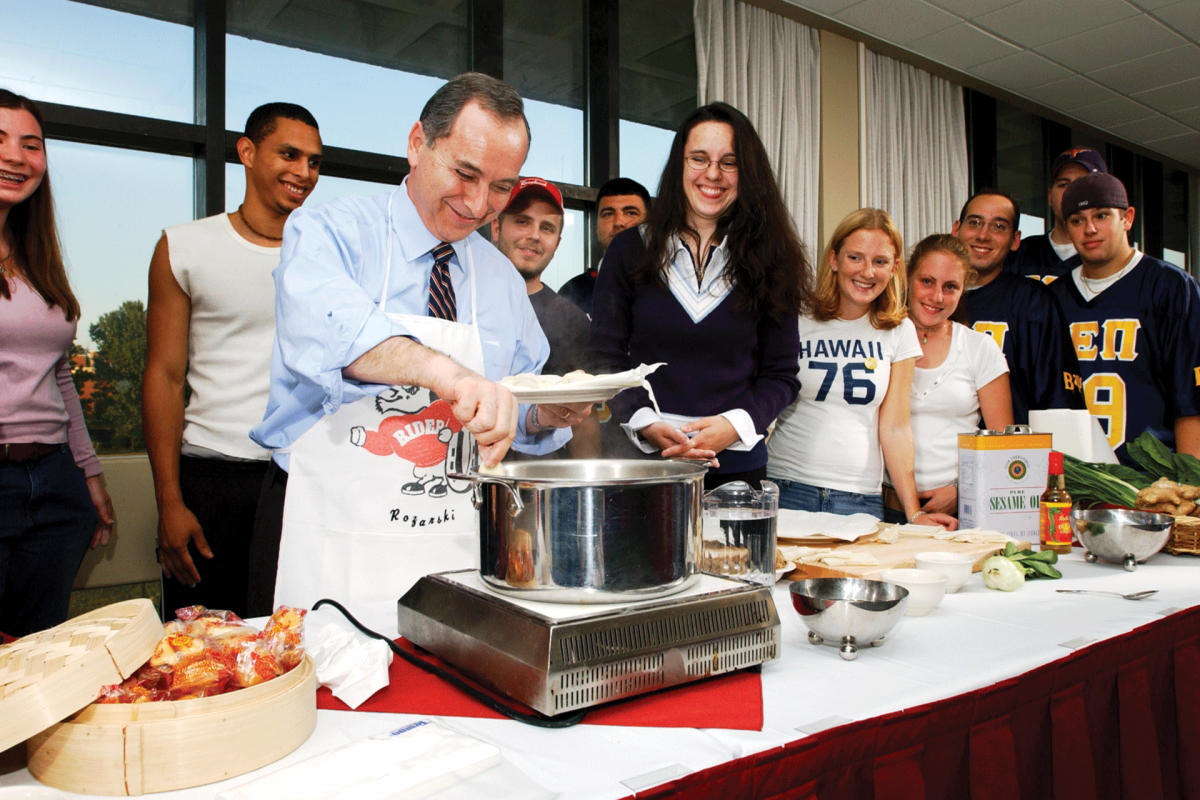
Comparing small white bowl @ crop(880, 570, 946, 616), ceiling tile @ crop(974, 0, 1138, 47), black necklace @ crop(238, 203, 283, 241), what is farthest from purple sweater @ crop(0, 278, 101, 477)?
ceiling tile @ crop(974, 0, 1138, 47)

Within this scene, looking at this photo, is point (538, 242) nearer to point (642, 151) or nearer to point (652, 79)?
point (642, 151)

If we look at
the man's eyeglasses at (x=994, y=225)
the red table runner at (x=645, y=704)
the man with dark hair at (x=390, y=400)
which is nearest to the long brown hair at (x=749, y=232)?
the man with dark hair at (x=390, y=400)

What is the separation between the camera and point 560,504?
0.91 metres

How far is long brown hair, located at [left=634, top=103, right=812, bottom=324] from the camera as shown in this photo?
209cm

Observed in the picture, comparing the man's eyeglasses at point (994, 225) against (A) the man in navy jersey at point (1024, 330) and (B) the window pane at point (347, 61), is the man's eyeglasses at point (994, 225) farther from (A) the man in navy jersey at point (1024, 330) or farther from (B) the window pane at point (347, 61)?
(B) the window pane at point (347, 61)

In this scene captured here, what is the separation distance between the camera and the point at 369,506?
4.79 feet

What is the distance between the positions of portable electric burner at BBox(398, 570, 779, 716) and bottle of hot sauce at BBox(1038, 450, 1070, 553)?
1164 mm

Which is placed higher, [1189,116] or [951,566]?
[1189,116]

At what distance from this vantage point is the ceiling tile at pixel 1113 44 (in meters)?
5.00

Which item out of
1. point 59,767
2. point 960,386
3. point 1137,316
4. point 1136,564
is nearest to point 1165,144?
point 1137,316

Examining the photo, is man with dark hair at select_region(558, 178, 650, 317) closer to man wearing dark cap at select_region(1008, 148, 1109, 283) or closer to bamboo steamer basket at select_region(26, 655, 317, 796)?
man wearing dark cap at select_region(1008, 148, 1109, 283)

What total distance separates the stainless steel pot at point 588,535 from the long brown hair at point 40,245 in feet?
5.68

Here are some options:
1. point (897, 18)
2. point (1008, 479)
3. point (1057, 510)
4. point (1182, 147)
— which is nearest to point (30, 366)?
point (1008, 479)

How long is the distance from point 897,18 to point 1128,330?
2.89m
